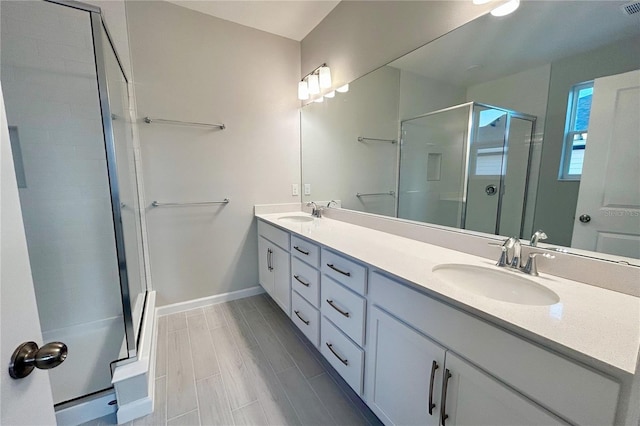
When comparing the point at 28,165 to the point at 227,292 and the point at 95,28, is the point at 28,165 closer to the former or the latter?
the point at 95,28

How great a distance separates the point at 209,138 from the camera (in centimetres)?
225

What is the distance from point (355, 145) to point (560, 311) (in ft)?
5.63

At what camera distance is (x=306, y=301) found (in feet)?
5.55

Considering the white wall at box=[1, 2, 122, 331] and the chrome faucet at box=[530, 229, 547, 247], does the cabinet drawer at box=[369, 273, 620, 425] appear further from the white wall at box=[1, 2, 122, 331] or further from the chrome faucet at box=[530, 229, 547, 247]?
the white wall at box=[1, 2, 122, 331]

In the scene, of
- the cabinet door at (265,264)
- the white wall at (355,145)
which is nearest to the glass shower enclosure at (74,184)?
the cabinet door at (265,264)

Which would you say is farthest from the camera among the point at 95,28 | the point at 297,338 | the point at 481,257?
the point at 297,338

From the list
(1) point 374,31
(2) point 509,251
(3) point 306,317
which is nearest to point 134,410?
(3) point 306,317

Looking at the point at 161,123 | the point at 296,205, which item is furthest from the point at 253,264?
the point at 161,123

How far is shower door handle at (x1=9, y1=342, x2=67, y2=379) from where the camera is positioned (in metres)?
0.43

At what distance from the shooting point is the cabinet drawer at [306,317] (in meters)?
1.59

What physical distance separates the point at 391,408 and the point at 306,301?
766 millimetres

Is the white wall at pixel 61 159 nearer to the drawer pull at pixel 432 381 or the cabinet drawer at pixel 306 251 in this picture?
the cabinet drawer at pixel 306 251

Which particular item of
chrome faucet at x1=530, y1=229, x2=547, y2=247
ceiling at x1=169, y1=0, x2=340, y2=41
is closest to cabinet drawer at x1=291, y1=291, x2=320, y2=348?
chrome faucet at x1=530, y1=229, x2=547, y2=247

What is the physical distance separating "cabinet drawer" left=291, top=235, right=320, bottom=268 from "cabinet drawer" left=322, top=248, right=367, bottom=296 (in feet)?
0.25
